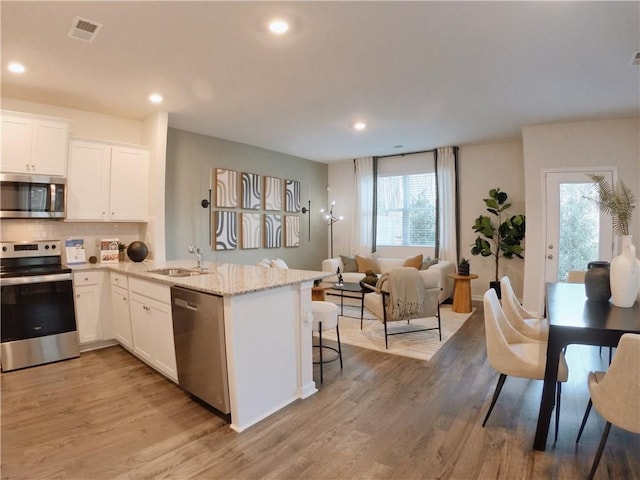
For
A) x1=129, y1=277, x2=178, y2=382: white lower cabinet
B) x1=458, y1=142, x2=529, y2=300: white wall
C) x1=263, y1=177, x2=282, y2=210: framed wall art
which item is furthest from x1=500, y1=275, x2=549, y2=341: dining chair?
x1=263, y1=177, x2=282, y2=210: framed wall art

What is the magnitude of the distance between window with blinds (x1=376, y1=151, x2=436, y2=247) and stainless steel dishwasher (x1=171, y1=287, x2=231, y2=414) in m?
5.19

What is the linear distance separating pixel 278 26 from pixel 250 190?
144 inches

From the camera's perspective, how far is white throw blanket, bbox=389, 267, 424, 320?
3.80m

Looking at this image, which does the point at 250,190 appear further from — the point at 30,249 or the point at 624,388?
the point at 624,388

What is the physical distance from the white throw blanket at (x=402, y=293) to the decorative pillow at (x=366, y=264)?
8.79 ft

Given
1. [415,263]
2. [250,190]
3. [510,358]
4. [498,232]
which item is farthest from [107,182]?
[498,232]

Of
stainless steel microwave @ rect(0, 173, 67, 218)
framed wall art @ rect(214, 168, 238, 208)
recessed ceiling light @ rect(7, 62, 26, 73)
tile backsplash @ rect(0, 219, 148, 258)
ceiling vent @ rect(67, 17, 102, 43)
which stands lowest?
tile backsplash @ rect(0, 219, 148, 258)

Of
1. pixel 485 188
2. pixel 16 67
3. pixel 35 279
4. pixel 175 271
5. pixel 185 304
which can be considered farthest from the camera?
pixel 485 188

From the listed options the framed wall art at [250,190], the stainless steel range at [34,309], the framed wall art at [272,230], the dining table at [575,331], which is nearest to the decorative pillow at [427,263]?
the framed wall art at [272,230]

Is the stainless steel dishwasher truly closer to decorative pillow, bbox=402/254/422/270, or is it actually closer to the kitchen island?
the kitchen island

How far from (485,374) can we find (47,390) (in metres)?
3.73

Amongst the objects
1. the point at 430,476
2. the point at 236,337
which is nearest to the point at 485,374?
the point at 430,476

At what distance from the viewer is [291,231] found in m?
6.81

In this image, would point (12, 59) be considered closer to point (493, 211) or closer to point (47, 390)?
point (47, 390)
